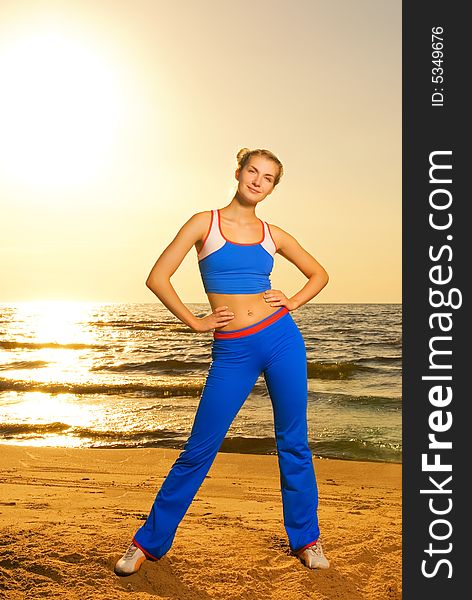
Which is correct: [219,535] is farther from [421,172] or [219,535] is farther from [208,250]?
[421,172]

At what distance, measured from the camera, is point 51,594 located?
328cm

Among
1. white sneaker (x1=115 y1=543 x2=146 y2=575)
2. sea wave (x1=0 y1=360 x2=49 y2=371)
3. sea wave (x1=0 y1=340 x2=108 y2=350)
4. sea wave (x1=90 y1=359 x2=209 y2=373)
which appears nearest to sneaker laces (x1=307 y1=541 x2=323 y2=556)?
white sneaker (x1=115 y1=543 x2=146 y2=575)

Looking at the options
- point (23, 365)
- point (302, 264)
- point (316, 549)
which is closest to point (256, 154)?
point (302, 264)

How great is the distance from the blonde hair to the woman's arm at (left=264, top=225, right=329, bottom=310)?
30 cm

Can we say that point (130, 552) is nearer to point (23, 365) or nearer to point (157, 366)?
point (157, 366)

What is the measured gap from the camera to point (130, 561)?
3.51 metres

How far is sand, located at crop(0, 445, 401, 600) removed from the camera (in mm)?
3395

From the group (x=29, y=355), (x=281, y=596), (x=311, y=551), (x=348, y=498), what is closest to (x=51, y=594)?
(x=281, y=596)

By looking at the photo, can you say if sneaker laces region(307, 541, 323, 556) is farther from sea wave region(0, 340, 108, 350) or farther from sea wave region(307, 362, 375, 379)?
sea wave region(0, 340, 108, 350)

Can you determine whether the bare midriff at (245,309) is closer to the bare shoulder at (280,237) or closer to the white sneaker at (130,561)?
the bare shoulder at (280,237)

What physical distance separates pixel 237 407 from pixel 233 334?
1.29 ft

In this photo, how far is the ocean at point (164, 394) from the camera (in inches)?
355

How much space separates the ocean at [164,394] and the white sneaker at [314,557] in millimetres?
4448

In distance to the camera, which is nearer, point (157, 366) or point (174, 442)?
point (174, 442)
